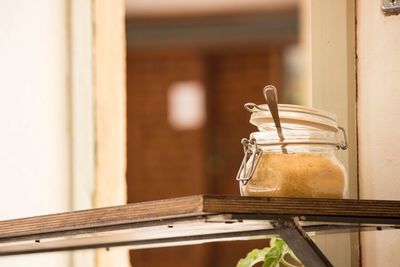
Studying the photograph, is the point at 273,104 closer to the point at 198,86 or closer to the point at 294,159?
the point at 294,159

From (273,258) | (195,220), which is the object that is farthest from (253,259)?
(195,220)

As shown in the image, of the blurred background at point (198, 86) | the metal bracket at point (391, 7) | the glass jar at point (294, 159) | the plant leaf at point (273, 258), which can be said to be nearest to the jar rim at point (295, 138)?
the glass jar at point (294, 159)

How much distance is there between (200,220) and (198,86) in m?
6.76

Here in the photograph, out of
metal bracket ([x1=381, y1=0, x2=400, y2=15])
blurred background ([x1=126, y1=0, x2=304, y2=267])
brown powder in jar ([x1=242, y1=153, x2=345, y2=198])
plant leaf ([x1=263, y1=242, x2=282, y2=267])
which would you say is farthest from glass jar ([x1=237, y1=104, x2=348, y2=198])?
blurred background ([x1=126, y1=0, x2=304, y2=267])

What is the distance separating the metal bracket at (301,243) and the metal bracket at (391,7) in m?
0.64

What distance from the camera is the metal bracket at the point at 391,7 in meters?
1.75

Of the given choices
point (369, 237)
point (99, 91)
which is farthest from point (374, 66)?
point (99, 91)

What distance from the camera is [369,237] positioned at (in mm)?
1763

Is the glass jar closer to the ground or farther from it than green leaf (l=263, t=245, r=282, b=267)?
farther from it

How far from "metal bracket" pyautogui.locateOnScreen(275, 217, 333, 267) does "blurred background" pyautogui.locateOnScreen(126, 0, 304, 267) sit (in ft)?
20.9

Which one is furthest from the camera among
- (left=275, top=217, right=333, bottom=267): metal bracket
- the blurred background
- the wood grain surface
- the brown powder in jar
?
the blurred background

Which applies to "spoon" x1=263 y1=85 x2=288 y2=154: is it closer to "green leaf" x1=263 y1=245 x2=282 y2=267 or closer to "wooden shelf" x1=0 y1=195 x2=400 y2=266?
"wooden shelf" x1=0 y1=195 x2=400 y2=266

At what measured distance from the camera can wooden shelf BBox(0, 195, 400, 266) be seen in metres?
1.16

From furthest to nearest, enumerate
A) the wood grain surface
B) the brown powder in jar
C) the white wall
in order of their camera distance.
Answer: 1. the white wall
2. the brown powder in jar
3. the wood grain surface
